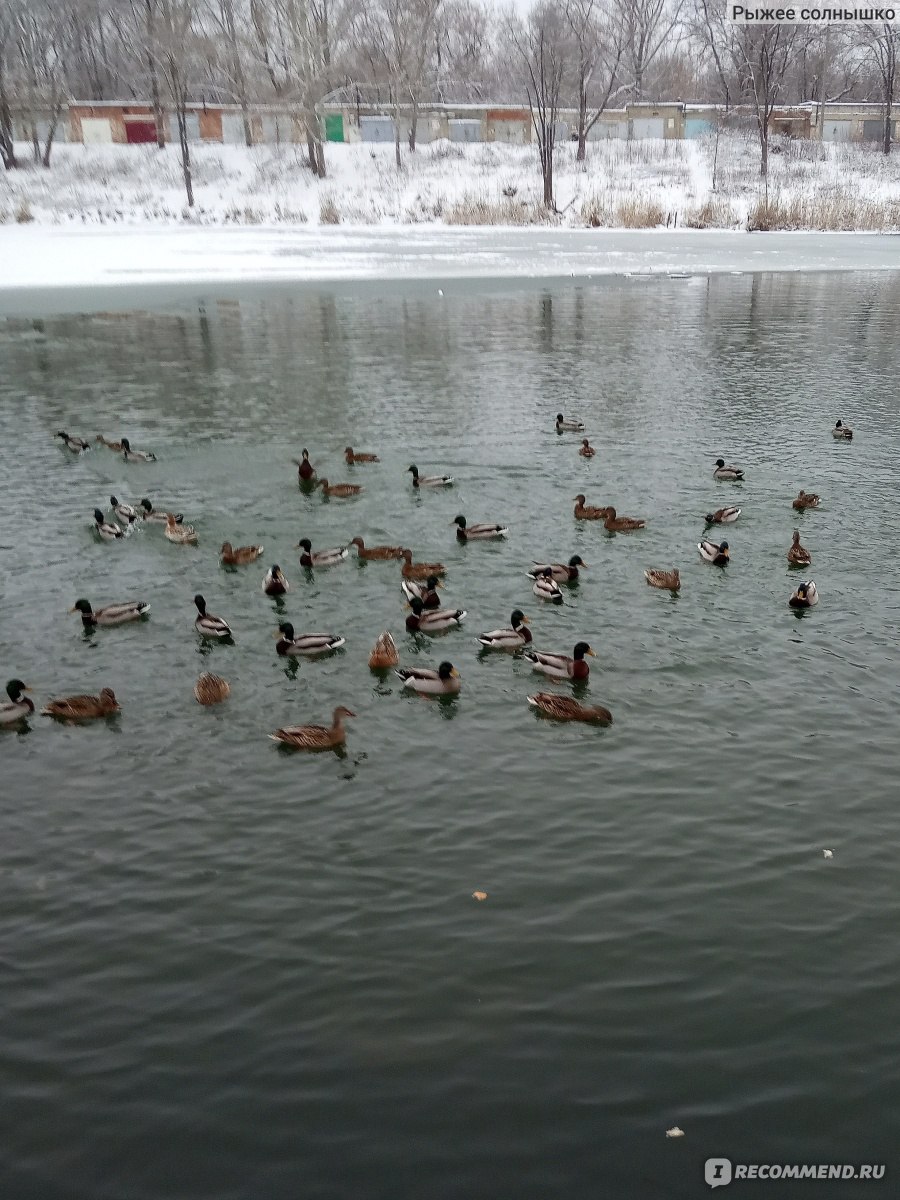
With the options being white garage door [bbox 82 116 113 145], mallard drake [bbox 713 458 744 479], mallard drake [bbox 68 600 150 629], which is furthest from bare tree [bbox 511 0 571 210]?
mallard drake [bbox 68 600 150 629]

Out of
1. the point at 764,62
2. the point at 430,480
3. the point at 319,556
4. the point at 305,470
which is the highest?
the point at 764,62

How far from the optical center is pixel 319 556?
1363 centimetres

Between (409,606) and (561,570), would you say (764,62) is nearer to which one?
(561,570)

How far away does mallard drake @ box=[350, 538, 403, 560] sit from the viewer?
13828 millimetres

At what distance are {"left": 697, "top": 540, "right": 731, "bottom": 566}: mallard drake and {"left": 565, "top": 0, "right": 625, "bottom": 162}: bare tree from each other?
235ft

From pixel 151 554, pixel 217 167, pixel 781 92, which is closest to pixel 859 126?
pixel 781 92

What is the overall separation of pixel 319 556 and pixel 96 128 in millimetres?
87109

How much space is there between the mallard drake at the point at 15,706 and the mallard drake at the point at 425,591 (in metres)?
4.31

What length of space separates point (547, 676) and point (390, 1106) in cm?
538

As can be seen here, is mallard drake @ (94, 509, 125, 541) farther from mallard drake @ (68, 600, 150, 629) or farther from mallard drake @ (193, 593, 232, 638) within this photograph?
mallard drake @ (193, 593, 232, 638)

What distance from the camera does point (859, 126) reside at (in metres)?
86.9

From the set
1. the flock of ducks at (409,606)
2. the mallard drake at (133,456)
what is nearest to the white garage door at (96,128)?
the mallard drake at (133,456)

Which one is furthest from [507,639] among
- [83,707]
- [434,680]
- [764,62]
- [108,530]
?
[764,62]

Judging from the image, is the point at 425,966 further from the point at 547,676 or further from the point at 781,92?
the point at 781,92
